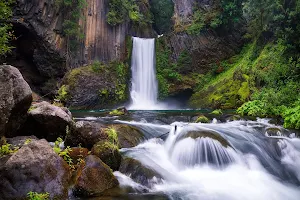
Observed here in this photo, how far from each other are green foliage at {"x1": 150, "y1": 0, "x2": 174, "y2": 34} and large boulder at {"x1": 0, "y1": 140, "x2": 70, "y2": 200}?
89.2 feet

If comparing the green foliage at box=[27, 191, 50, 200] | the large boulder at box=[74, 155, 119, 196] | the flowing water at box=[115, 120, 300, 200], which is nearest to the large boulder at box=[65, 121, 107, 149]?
the flowing water at box=[115, 120, 300, 200]

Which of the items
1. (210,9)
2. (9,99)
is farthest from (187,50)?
(9,99)

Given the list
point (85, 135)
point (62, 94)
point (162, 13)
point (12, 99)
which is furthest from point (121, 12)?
point (12, 99)

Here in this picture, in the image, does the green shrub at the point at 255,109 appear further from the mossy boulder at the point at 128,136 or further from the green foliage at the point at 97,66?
the green foliage at the point at 97,66

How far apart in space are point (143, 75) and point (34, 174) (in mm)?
18816

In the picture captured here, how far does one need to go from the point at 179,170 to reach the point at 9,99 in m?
4.47

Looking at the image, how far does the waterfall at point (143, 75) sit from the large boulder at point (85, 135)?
564 inches

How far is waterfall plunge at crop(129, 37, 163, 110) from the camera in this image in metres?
22.6

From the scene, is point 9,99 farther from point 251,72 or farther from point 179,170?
point 251,72

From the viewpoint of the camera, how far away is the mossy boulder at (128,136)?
27.7ft

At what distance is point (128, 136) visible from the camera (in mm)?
8844

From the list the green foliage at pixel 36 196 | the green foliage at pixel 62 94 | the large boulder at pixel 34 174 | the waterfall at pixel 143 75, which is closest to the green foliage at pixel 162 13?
the waterfall at pixel 143 75

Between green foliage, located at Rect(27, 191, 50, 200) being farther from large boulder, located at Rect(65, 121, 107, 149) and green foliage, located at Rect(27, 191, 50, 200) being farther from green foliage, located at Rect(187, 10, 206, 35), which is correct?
green foliage, located at Rect(187, 10, 206, 35)

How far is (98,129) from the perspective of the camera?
7441mm
